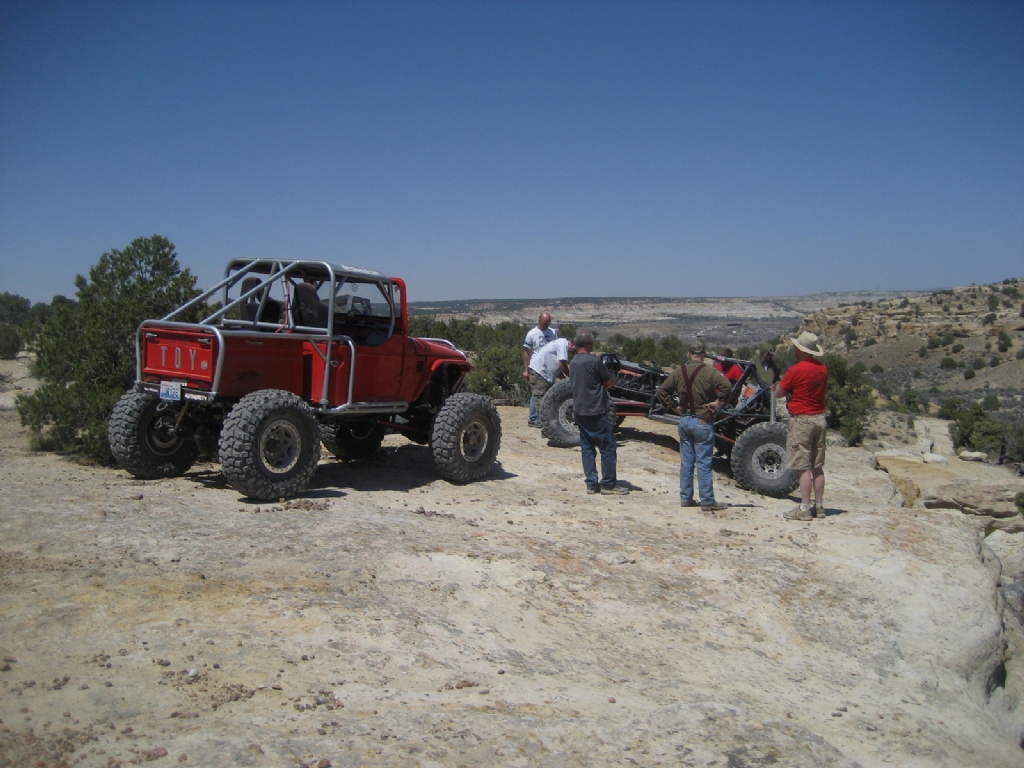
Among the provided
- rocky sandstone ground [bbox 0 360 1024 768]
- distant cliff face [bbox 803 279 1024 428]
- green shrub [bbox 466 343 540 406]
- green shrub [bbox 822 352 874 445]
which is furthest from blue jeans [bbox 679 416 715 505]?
distant cliff face [bbox 803 279 1024 428]

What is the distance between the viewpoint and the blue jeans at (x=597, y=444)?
29.9ft

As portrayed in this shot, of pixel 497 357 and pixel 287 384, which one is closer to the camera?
pixel 287 384

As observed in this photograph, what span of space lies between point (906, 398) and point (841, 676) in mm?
25877

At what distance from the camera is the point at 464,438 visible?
915 centimetres

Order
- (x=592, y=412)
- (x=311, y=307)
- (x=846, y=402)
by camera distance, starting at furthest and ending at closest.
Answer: (x=846, y=402) < (x=592, y=412) < (x=311, y=307)

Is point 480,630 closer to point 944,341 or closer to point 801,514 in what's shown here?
point 801,514

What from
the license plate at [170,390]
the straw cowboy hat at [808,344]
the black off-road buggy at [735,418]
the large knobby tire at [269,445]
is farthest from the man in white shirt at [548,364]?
the license plate at [170,390]

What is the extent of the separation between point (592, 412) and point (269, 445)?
3460 mm

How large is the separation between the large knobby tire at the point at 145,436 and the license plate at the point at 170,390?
0.50 metres

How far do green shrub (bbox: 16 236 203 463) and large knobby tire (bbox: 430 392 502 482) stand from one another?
3.65m

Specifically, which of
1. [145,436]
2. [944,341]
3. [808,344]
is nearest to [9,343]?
[145,436]

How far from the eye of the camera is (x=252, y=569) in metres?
5.49

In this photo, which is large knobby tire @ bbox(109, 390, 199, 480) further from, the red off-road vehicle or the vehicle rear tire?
the vehicle rear tire

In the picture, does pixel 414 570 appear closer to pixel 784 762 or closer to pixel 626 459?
pixel 784 762
